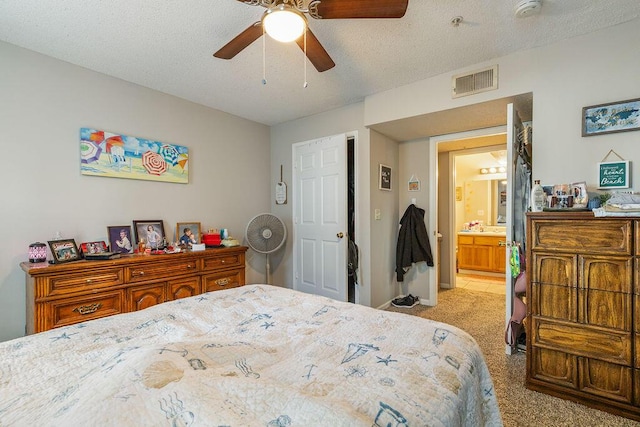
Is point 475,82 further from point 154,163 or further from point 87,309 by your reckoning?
point 87,309

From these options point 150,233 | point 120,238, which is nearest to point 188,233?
point 150,233

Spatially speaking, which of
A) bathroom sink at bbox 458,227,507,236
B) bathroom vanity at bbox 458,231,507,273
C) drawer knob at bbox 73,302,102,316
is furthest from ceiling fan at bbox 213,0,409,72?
bathroom sink at bbox 458,227,507,236

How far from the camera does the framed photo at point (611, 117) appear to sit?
6.01ft

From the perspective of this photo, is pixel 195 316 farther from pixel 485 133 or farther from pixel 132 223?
pixel 485 133

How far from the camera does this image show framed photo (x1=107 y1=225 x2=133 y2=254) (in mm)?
2529

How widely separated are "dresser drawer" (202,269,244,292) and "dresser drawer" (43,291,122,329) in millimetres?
744

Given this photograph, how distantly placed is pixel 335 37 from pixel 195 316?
6.51 ft

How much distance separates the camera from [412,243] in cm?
358

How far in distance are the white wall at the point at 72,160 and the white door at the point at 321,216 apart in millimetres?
1006

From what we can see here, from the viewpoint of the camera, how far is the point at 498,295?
392 centimetres

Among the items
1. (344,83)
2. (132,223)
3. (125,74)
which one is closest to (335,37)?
(344,83)

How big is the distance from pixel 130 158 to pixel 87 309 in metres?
1.36

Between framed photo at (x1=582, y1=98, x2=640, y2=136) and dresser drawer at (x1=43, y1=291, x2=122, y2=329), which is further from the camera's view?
dresser drawer at (x1=43, y1=291, x2=122, y2=329)

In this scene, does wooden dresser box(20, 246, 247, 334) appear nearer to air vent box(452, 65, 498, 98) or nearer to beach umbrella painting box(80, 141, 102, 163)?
beach umbrella painting box(80, 141, 102, 163)
